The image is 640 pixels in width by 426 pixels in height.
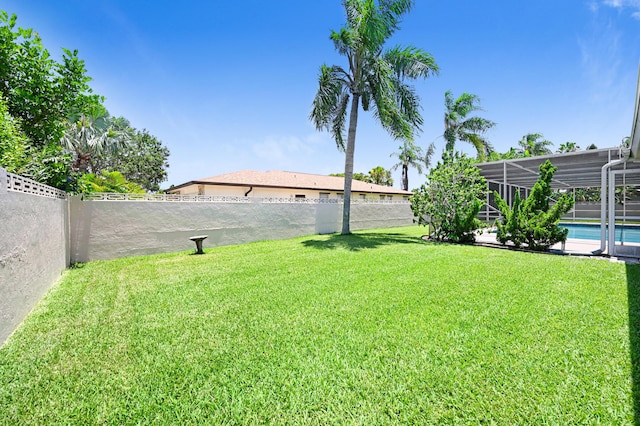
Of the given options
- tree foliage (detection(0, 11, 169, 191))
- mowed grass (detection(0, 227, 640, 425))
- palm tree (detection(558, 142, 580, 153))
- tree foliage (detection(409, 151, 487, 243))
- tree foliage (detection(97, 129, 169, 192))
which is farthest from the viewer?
tree foliage (detection(97, 129, 169, 192))

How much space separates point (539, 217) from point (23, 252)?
13.6 meters

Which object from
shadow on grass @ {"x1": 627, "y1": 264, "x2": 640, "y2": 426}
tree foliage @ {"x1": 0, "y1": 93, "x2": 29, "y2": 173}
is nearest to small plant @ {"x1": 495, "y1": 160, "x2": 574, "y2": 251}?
shadow on grass @ {"x1": 627, "y1": 264, "x2": 640, "y2": 426}

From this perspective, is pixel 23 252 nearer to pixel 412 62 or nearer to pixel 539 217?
pixel 539 217

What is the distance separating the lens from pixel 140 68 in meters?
12.8

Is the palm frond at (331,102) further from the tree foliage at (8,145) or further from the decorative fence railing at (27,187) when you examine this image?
the tree foliage at (8,145)

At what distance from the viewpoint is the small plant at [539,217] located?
9336 mm

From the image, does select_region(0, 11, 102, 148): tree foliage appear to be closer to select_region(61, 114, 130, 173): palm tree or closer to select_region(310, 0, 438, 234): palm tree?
select_region(310, 0, 438, 234): palm tree

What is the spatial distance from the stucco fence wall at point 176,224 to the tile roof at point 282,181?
608 centimetres

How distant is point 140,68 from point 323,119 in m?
8.98

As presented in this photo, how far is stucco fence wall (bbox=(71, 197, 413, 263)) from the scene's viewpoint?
8836mm

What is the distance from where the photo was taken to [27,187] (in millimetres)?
4941

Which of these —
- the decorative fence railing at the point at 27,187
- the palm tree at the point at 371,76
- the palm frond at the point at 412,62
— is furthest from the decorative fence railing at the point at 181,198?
the palm frond at the point at 412,62

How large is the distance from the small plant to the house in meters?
11.6

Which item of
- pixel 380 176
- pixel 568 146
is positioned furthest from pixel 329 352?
pixel 380 176
